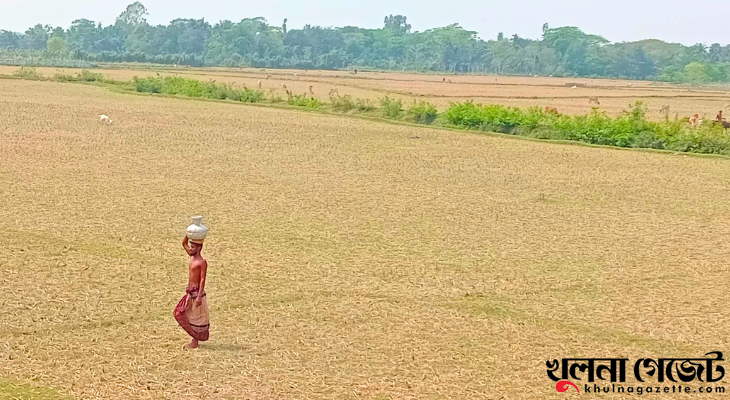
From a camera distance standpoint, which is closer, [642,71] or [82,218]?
[82,218]

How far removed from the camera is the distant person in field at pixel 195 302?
4898 millimetres

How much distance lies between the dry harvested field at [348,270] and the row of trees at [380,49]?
216ft

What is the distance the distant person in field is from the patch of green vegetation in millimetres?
783

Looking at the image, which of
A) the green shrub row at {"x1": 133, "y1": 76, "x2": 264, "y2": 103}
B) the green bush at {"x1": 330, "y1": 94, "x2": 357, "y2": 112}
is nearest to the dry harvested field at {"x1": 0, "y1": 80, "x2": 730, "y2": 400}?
the green bush at {"x1": 330, "y1": 94, "x2": 357, "y2": 112}

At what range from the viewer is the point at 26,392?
4.62m

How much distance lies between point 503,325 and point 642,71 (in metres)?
91.6

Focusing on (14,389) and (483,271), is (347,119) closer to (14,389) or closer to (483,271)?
(483,271)

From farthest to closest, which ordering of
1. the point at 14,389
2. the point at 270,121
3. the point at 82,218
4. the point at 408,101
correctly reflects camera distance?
the point at 408,101
the point at 270,121
the point at 82,218
the point at 14,389

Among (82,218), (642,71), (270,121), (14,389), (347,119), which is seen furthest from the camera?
(642,71)

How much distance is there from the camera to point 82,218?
29.9 feet

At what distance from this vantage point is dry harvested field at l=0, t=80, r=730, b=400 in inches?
200

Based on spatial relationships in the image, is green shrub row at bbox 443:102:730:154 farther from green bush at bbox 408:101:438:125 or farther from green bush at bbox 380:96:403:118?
green bush at bbox 380:96:403:118

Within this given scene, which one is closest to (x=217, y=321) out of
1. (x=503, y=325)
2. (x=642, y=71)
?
(x=503, y=325)

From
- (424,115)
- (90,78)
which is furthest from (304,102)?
(90,78)
